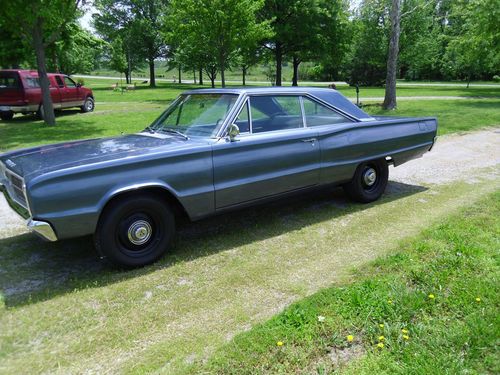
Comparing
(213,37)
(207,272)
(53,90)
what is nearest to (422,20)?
(213,37)

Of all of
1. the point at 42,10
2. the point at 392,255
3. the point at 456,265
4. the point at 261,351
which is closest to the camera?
the point at 261,351

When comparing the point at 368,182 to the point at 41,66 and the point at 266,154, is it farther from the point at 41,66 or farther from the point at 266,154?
the point at 41,66

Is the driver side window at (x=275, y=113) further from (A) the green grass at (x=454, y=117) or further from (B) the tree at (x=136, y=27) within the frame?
(B) the tree at (x=136, y=27)

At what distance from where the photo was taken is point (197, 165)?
4.09m

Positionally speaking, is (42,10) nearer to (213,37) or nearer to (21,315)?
(213,37)

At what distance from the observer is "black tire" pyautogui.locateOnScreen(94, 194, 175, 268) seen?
12.1 feet

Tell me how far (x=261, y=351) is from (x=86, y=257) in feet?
7.61

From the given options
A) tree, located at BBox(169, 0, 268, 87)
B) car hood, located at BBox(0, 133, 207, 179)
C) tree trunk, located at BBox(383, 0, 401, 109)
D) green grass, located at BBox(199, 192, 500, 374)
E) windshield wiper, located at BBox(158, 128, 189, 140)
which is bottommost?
green grass, located at BBox(199, 192, 500, 374)

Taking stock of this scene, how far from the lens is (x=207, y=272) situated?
12.6 feet

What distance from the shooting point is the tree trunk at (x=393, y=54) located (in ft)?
49.4

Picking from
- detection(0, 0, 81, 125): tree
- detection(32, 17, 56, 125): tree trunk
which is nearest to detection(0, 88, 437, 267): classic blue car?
detection(0, 0, 81, 125): tree

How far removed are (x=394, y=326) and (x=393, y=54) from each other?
14522 millimetres

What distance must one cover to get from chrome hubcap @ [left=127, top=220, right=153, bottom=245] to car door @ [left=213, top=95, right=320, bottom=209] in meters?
0.73

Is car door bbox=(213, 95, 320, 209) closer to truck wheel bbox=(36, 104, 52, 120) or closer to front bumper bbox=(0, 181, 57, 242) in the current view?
front bumper bbox=(0, 181, 57, 242)
